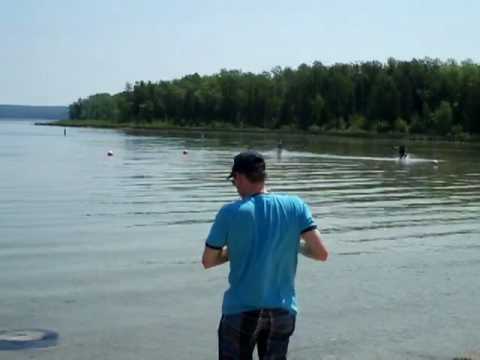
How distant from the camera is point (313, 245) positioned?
234 inches

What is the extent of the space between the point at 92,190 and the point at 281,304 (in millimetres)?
28260

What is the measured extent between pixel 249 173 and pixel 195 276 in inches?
375

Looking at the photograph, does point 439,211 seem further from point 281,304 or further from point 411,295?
point 281,304

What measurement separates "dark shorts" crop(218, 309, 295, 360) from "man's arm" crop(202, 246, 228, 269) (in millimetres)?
416

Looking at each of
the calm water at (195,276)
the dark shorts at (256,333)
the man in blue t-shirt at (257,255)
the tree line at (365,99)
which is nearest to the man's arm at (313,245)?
the man in blue t-shirt at (257,255)

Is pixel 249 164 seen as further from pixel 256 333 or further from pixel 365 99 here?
pixel 365 99

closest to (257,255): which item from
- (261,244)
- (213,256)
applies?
(261,244)

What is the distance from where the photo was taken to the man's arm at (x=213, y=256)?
19.2 feet

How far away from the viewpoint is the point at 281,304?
5.90 m

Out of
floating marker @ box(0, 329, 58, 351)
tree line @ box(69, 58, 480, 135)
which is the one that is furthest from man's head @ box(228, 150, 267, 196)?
tree line @ box(69, 58, 480, 135)

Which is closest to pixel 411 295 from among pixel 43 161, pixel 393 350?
pixel 393 350

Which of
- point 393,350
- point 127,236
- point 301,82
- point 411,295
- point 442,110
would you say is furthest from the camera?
point 301,82

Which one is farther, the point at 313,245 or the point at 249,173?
the point at 313,245

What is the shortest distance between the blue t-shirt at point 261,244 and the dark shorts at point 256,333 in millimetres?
60
